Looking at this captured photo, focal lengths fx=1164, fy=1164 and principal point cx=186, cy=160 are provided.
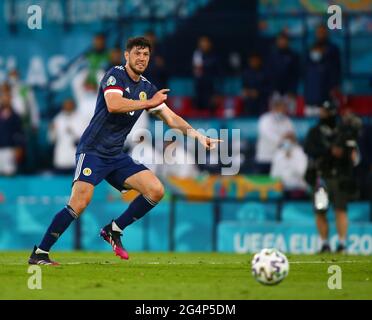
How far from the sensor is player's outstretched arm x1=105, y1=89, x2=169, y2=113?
13281 millimetres

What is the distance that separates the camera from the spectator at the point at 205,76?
81.4ft

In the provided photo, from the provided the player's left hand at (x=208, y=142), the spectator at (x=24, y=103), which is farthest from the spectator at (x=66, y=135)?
the player's left hand at (x=208, y=142)

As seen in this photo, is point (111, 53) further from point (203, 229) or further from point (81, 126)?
point (203, 229)

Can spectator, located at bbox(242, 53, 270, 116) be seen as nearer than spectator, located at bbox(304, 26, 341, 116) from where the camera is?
No

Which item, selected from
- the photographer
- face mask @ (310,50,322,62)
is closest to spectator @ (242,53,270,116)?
face mask @ (310,50,322,62)

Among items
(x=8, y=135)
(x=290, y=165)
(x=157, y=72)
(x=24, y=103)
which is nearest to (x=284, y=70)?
(x=290, y=165)

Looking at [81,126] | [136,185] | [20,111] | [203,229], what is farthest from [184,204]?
[136,185]

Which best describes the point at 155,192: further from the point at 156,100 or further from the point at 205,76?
the point at 205,76

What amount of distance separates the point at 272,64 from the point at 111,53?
3426mm

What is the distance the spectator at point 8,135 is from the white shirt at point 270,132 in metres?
5.15

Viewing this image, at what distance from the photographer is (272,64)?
24469 millimetres

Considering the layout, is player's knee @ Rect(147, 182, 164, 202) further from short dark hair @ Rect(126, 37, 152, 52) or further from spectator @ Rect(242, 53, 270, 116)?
spectator @ Rect(242, 53, 270, 116)

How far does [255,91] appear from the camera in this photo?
2455 cm

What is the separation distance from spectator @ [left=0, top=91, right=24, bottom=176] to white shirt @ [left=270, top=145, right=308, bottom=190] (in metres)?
5.56
